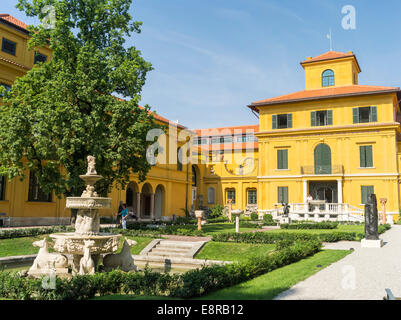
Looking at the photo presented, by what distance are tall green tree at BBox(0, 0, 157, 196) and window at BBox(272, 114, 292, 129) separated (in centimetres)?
2293

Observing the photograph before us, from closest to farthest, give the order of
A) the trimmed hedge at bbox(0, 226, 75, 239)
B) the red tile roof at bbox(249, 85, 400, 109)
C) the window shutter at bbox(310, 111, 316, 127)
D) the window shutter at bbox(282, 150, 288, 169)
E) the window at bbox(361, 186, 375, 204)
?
the trimmed hedge at bbox(0, 226, 75, 239), the window at bbox(361, 186, 375, 204), the red tile roof at bbox(249, 85, 400, 109), the window shutter at bbox(310, 111, 316, 127), the window shutter at bbox(282, 150, 288, 169)

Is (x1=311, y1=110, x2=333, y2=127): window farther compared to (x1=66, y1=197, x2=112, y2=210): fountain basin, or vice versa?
(x1=311, y1=110, x2=333, y2=127): window

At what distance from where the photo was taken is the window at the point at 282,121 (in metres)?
40.5

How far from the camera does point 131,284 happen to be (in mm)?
8156

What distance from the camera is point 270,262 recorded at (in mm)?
10578

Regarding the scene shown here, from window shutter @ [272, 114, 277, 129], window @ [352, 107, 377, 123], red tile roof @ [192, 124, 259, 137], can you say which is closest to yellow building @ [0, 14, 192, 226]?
window shutter @ [272, 114, 277, 129]

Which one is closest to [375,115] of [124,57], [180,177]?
[180,177]

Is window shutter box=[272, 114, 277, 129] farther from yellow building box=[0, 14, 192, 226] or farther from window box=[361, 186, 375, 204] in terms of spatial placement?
yellow building box=[0, 14, 192, 226]

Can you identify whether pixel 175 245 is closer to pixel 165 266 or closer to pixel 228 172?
pixel 165 266

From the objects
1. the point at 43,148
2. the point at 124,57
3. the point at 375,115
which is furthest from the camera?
the point at 375,115

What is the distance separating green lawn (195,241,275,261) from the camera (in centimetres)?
1502

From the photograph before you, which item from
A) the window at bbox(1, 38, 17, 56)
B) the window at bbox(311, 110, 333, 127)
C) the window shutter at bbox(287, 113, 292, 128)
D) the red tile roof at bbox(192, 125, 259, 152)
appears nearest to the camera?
the window at bbox(1, 38, 17, 56)

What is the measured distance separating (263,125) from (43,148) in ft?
92.7
